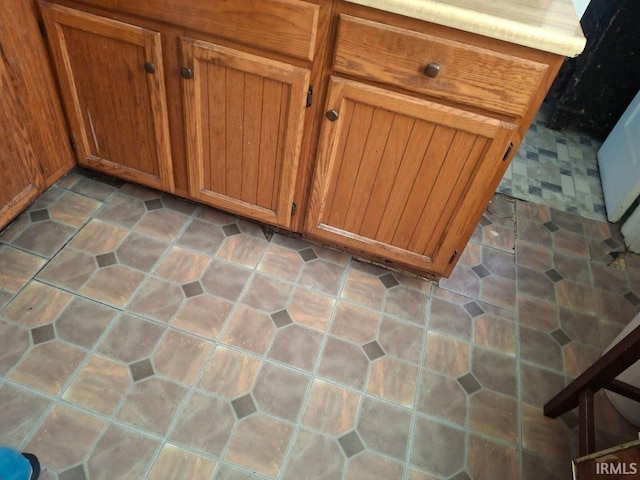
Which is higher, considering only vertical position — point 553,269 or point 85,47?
point 85,47

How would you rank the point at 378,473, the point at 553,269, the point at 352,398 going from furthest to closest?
the point at 553,269, the point at 352,398, the point at 378,473

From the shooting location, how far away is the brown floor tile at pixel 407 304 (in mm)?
1656

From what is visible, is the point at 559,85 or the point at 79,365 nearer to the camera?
the point at 79,365

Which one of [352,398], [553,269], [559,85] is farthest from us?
[559,85]

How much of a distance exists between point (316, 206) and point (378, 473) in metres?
0.85

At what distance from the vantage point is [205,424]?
1295mm

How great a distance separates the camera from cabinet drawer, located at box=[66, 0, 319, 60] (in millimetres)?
1182

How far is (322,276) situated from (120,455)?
33.9 inches

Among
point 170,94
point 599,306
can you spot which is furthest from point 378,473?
point 170,94

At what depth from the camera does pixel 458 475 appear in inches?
51.3

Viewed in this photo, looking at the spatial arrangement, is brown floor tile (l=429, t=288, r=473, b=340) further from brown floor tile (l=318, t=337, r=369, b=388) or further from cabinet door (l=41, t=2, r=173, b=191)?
cabinet door (l=41, t=2, r=173, b=191)

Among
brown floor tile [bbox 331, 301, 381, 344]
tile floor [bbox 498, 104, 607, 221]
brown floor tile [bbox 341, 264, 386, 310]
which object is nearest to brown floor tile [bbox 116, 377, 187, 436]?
brown floor tile [bbox 331, 301, 381, 344]

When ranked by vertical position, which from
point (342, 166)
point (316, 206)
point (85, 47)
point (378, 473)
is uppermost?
point (85, 47)

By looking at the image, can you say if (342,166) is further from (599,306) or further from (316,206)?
(599,306)
